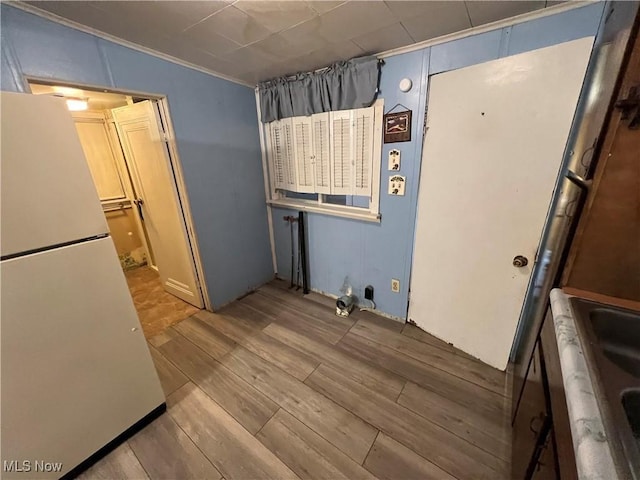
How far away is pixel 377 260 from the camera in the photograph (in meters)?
2.30

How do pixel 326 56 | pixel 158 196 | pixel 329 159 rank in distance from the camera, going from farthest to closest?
pixel 158 196, pixel 329 159, pixel 326 56

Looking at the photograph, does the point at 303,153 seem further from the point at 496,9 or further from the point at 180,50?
the point at 496,9

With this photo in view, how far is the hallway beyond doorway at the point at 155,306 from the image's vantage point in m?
2.36

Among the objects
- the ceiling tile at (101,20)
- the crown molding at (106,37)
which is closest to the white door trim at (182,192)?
the crown molding at (106,37)

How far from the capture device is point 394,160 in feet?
6.41

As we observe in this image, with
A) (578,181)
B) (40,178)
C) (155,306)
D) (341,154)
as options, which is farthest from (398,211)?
(155,306)

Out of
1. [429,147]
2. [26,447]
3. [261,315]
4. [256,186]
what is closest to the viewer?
[26,447]

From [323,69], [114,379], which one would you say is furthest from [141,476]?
[323,69]

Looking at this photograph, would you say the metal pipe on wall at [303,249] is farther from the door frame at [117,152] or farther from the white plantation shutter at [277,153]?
the door frame at [117,152]

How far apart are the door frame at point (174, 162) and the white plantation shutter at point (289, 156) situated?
102cm

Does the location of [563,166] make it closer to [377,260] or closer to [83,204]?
[377,260]

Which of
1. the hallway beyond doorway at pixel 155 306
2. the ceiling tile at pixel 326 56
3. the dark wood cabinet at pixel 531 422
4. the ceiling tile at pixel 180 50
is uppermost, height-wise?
the ceiling tile at pixel 180 50

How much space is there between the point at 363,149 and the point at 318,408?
1984 mm

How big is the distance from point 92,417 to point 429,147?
2.62 metres
